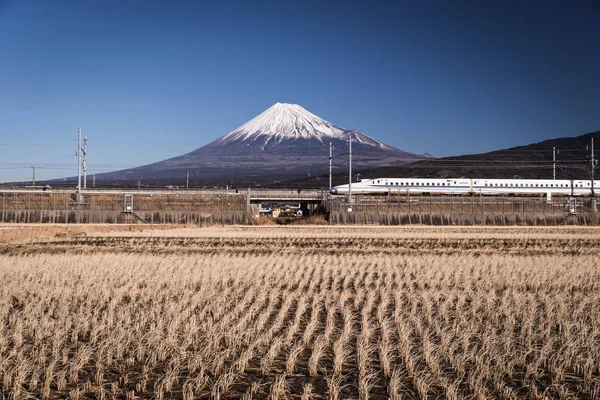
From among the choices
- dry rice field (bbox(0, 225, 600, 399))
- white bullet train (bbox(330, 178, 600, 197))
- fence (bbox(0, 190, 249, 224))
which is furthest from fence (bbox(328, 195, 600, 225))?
dry rice field (bbox(0, 225, 600, 399))

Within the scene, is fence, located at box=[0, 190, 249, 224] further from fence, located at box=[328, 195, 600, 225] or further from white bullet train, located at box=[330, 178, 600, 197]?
white bullet train, located at box=[330, 178, 600, 197]

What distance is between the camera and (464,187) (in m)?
80.6

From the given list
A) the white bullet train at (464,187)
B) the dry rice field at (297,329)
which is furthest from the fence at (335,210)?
the dry rice field at (297,329)

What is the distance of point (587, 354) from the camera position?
9023 millimetres

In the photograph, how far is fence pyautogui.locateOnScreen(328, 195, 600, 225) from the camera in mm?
52031

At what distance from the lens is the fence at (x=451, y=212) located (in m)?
52.0

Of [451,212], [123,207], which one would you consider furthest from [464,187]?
[123,207]

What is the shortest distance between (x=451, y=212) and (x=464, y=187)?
2935 centimetres

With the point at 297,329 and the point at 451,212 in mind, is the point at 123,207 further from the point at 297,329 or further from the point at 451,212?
the point at 297,329

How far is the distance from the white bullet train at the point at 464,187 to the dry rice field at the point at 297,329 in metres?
54.3

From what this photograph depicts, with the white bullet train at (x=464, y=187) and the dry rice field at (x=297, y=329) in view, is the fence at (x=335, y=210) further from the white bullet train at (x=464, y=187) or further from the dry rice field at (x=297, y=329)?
the dry rice field at (x=297, y=329)

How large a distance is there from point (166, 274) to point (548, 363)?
10811 mm

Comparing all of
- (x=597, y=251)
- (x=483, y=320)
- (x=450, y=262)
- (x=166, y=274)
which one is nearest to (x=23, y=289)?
(x=166, y=274)

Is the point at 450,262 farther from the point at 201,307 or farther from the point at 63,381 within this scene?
the point at 63,381
